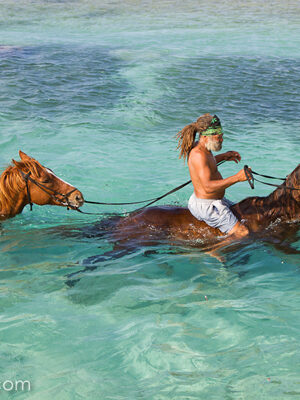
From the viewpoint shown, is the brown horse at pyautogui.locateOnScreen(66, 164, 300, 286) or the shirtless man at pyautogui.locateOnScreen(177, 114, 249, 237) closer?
the shirtless man at pyautogui.locateOnScreen(177, 114, 249, 237)

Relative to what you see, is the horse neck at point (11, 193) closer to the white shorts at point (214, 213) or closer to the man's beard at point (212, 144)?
the white shorts at point (214, 213)

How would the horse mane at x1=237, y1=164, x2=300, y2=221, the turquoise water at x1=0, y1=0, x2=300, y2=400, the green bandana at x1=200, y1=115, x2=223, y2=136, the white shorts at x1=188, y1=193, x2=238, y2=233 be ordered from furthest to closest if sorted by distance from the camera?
the horse mane at x1=237, y1=164, x2=300, y2=221 < the white shorts at x1=188, y1=193, x2=238, y2=233 < the green bandana at x1=200, y1=115, x2=223, y2=136 < the turquoise water at x1=0, y1=0, x2=300, y2=400

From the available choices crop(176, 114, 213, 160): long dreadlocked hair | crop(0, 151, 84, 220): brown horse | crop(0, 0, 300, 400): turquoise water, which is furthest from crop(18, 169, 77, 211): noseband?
crop(176, 114, 213, 160): long dreadlocked hair

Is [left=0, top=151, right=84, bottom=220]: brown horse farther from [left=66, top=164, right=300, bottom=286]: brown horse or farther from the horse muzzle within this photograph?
[left=66, top=164, right=300, bottom=286]: brown horse

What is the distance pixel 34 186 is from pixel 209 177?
6.82ft

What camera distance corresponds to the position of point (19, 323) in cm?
484

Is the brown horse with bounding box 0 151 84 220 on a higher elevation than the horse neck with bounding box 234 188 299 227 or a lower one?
higher

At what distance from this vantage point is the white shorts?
5.74 metres

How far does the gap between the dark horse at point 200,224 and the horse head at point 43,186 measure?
2.64 feet

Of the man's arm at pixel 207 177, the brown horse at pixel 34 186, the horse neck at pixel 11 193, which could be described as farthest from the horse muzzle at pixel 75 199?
the man's arm at pixel 207 177

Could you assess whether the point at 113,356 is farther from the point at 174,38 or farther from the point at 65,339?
the point at 174,38

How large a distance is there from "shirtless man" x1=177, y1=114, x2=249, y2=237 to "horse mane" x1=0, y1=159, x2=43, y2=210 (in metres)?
1.75

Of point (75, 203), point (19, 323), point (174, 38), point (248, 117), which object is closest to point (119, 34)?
point (174, 38)

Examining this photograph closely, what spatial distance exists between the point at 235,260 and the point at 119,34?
1975cm
